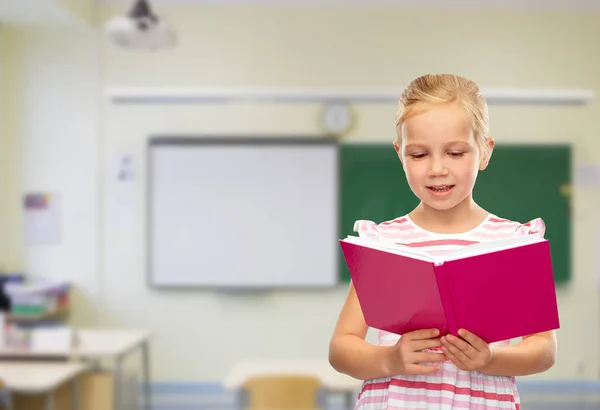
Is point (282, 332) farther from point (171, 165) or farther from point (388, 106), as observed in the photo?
point (388, 106)

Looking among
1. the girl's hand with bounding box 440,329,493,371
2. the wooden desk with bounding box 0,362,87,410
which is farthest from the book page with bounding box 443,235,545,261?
the wooden desk with bounding box 0,362,87,410

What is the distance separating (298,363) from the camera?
9.90 feet

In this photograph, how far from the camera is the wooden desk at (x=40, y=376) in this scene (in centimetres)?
275

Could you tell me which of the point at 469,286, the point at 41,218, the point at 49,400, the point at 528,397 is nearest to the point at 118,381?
the point at 49,400

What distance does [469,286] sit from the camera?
2.42 feet

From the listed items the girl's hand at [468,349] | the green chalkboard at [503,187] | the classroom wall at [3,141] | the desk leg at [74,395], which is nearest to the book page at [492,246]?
the girl's hand at [468,349]

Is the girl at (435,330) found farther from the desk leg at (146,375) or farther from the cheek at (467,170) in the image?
the desk leg at (146,375)

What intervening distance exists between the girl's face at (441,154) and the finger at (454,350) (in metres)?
0.18

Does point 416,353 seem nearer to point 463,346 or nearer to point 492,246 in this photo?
point 463,346

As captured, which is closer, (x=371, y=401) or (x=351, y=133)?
(x=371, y=401)

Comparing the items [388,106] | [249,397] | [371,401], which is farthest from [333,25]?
[371,401]

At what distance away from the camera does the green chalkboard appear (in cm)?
439

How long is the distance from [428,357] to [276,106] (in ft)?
12.4

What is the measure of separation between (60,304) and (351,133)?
2.33 metres
